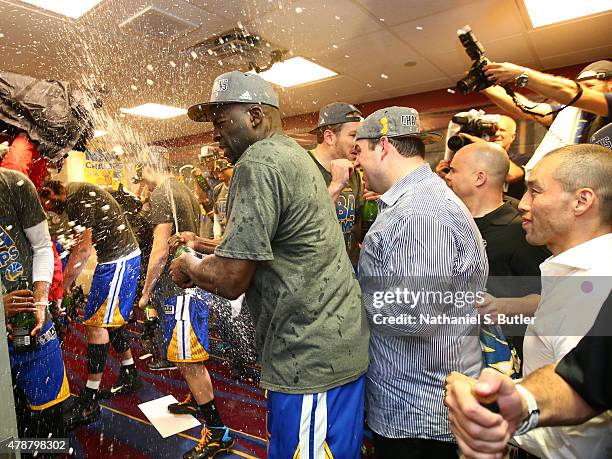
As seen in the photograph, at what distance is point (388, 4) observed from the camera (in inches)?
136

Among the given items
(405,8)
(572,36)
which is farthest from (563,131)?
(572,36)

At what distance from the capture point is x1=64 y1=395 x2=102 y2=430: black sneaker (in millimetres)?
2750

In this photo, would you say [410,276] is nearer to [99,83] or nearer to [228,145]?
[228,145]

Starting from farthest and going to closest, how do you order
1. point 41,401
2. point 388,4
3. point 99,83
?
1. point 99,83
2. point 388,4
3. point 41,401

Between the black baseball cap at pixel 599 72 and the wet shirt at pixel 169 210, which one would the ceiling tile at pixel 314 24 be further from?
the black baseball cap at pixel 599 72

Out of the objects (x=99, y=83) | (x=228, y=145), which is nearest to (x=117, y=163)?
(x=99, y=83)

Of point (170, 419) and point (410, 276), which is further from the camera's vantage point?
point (170, 419)

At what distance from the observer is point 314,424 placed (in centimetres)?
130

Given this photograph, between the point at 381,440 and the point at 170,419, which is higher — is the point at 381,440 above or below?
above

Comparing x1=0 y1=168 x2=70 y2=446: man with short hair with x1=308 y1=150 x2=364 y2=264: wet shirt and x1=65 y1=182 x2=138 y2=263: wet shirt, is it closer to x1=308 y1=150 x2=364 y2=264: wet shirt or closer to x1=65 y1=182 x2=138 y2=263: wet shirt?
x1=65 y1=182 x2=138 y2=263: wet shirt

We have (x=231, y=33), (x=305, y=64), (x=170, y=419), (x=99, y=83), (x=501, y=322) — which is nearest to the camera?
(x=501, y=322)

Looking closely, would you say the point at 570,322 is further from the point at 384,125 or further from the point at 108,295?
the point at 108,295

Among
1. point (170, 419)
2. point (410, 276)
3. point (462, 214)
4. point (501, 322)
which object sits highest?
point (462, 214)

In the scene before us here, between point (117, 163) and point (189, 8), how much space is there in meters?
3.03
